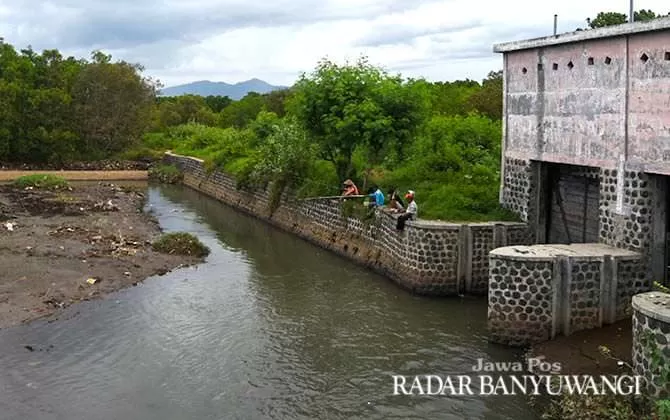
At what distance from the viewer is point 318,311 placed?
2067 centimetres

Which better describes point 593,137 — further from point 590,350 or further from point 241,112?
point 241,112

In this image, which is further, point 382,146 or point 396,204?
point 382,146

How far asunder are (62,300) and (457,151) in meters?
15.2

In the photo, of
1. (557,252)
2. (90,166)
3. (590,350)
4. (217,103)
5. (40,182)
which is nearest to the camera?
(590,350)

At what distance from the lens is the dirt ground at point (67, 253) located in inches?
823

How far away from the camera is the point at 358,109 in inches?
1122

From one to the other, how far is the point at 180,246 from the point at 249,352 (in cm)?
1177

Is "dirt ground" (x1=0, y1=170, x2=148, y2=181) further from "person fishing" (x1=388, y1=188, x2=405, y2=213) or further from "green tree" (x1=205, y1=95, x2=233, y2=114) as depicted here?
"green tree" (x1=205, y1=95, x2=233, y2=114)

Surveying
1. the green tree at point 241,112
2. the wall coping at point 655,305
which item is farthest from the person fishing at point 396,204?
the green tree at point 241,112

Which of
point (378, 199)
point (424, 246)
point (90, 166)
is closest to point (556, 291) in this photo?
point (424, 246)

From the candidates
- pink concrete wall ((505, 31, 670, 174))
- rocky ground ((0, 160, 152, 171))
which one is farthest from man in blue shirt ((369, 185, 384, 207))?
rocky ground ((0, 160, 152, 171))

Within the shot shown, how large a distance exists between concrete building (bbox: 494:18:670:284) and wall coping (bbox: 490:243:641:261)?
1.36 feet

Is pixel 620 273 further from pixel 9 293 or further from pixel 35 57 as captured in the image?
pixel 35 57

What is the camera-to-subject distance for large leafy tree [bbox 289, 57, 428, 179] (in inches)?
1119
